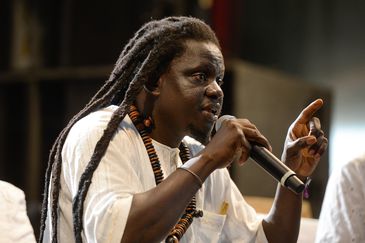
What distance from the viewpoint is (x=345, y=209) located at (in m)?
2.14

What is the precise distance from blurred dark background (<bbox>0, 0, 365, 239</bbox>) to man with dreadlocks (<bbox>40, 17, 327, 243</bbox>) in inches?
77.6

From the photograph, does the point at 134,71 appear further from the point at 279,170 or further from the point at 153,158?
the point at 279,170

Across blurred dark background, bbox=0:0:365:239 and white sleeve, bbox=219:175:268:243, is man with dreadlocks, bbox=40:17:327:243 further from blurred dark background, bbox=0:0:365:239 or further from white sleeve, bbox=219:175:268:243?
blurred dark background, bbox=0:0:365:239

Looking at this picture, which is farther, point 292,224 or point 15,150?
point 15,150

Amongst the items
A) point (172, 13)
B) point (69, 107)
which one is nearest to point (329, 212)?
point (172, 13)

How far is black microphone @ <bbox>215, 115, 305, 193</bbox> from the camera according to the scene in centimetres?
173

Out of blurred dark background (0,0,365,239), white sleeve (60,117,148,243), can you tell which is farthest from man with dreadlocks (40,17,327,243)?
blurred dark background (0,0,365,239)

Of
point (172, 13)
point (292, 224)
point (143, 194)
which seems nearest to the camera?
point (143, 194)

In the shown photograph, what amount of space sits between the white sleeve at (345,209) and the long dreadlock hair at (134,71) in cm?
53

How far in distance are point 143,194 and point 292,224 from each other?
0.55 meters

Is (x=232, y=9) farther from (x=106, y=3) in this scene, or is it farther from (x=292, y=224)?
(x=292, y=224)

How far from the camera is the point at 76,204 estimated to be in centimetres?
185

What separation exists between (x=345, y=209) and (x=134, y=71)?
684mm

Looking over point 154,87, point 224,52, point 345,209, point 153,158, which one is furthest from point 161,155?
point 224,52
